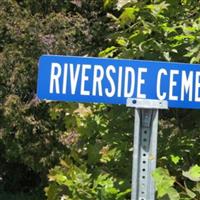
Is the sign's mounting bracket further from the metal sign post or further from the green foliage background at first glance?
the green foliage background

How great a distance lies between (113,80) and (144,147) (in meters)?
0.27

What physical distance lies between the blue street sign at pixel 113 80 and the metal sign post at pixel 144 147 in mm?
63

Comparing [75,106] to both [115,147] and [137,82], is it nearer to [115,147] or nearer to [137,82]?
[115,147]

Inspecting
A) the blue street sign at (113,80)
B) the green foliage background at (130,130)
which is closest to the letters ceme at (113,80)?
the blue street sign at (113,80)

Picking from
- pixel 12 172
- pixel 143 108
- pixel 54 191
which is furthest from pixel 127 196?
pixel 12 172

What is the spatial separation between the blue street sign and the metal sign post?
0.06 m

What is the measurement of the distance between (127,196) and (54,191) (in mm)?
598

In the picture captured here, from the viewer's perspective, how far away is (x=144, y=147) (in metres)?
2.07

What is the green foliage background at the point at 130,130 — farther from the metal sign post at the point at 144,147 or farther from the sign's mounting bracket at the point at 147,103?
the sign's mounting bracket at the point at 147,103

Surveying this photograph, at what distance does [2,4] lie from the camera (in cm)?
714

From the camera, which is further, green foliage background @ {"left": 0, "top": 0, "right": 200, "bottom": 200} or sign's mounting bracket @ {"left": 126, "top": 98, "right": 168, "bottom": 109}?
green foliage background @ {"left": 0, "top": 0, "right": 200, "bottom": 200}

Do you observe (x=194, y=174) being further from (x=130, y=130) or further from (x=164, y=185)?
(x=130, y=130)

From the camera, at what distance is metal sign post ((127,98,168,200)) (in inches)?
81.0

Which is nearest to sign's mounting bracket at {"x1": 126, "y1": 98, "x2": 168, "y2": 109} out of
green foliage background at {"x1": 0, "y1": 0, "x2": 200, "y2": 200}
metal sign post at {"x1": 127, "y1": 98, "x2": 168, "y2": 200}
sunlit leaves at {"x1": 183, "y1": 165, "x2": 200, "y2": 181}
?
metal sign post at {"x1": 127, "y1": 98, "x2": 168, "y2": 200}
